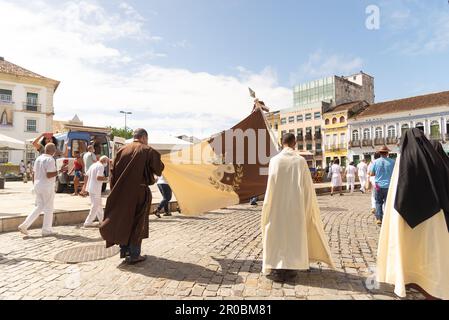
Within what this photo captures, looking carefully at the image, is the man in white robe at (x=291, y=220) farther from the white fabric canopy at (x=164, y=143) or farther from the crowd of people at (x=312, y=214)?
the white fabric canopy at (x=164, y=143)

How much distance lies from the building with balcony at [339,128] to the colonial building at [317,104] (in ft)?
4.03

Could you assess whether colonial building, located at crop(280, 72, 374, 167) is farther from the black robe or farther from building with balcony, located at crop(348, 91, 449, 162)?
the black robe

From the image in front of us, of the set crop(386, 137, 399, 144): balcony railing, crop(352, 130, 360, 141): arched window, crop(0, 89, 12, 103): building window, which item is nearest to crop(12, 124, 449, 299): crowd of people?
crop(0, 89, 12, 103): building window

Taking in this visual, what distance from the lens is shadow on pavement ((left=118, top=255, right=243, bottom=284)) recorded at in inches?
160

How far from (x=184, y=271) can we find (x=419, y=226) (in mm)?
2887

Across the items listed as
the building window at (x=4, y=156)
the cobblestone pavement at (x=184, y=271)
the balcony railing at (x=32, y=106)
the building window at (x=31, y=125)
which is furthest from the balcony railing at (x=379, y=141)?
the building window at (x=4, y=156)

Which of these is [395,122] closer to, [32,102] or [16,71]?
[32,102]

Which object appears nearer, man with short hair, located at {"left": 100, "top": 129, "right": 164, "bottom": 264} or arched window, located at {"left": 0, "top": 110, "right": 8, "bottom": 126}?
man with short hair, located at {"left": 100, "top": 129, "right": 164, "bottom": 264}

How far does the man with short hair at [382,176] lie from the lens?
7445 mm

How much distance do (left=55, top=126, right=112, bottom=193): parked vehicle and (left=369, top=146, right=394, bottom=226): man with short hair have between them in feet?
34.9

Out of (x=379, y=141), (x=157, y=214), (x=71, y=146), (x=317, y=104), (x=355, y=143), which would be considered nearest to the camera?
(x=157, y=214)

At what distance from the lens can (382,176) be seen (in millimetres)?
7504

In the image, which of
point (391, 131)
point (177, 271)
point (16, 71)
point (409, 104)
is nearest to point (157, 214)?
point (177, 271)
